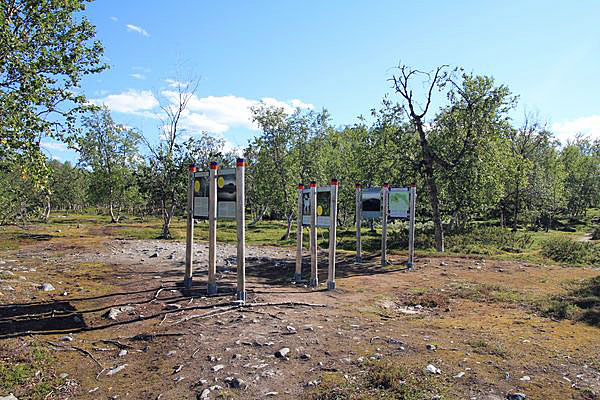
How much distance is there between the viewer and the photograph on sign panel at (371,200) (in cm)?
1844

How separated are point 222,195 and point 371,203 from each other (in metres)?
9.23

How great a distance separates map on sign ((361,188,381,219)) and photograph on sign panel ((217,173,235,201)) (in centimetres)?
909

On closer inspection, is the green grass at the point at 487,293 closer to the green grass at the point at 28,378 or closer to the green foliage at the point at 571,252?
the green foliage at the point at 571,252

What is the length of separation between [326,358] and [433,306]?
5442 mm

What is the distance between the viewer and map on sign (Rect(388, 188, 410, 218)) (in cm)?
1784

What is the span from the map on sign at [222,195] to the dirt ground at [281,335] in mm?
2245

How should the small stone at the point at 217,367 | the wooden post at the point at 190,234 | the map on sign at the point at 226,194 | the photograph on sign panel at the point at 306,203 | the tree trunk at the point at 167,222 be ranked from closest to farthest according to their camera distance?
the small stone at the point at 217,367, the map on sign at the point at 226,194, the wooden post at the point at 190,234, the photograph on sign panel at the point at 306,203, the tree trunk at the point at 167,222

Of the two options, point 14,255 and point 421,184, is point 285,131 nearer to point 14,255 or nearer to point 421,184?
point 421,184

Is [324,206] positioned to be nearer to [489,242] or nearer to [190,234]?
[190,234]

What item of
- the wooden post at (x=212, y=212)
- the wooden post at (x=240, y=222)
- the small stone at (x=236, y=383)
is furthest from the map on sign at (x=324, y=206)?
the small stone at (x=236, y=383)

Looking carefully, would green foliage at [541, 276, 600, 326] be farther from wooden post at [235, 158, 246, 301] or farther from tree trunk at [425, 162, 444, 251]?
tree trunk at [425, 162, 444, 251]

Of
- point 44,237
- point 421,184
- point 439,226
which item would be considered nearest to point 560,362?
point 439,226

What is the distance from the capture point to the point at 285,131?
38062 mm

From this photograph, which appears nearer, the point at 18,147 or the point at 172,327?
the point at 172,327
